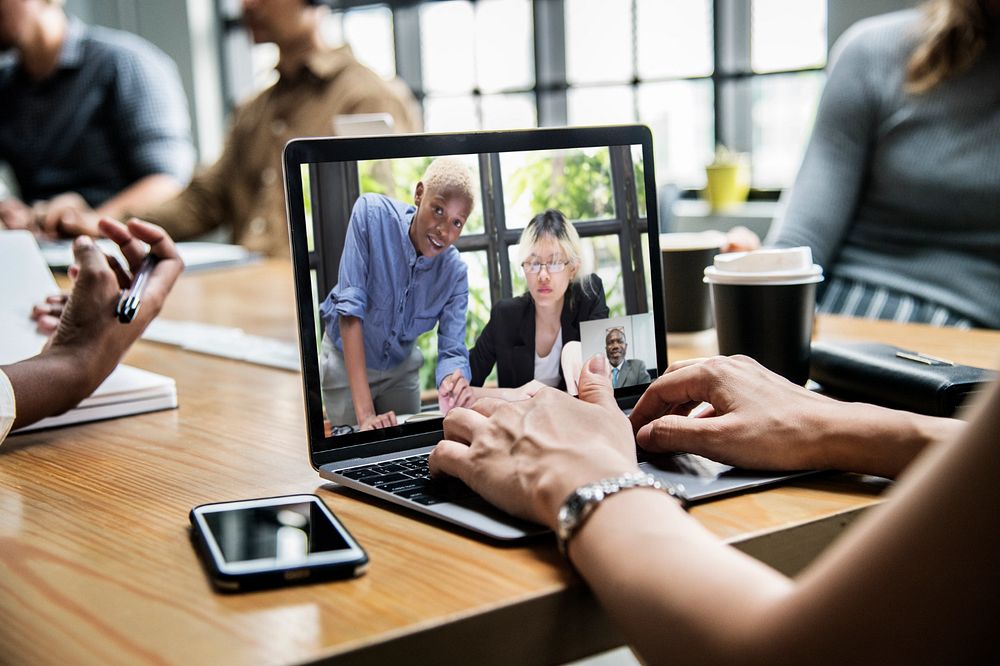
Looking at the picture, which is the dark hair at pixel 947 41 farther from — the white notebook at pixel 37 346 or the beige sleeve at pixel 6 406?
the beige sleeve at pixel 6 406

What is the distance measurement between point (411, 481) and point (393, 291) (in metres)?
0.14

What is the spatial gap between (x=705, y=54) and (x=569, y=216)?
288 cm

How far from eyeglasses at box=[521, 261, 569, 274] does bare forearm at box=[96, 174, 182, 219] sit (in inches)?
85.3

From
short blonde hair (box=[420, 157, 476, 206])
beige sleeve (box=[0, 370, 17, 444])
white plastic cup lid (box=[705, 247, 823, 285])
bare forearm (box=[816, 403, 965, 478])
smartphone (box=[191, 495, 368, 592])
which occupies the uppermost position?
short blonde hair (box=[420, 157, 476, 206])

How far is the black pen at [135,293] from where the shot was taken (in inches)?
36.5

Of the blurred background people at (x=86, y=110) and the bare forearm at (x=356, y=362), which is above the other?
the blurred background people at (x=86, y=110)

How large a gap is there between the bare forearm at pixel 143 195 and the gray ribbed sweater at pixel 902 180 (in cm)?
177

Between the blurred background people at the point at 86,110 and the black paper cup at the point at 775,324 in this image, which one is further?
the blurred background people at the point at 86,110

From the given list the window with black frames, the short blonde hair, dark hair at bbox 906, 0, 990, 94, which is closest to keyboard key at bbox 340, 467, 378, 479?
the short blonde hair

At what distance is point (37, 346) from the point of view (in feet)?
3.53

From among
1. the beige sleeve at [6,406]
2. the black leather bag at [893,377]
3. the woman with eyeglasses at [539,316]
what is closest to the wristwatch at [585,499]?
the woman with eyeglasses at [539,316]

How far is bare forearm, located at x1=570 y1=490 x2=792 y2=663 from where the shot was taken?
0.46 m

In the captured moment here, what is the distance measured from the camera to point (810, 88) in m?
3.31

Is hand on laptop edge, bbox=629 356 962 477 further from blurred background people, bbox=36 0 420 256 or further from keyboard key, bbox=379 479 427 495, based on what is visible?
blurred background people, bbox=36 0 420 256
